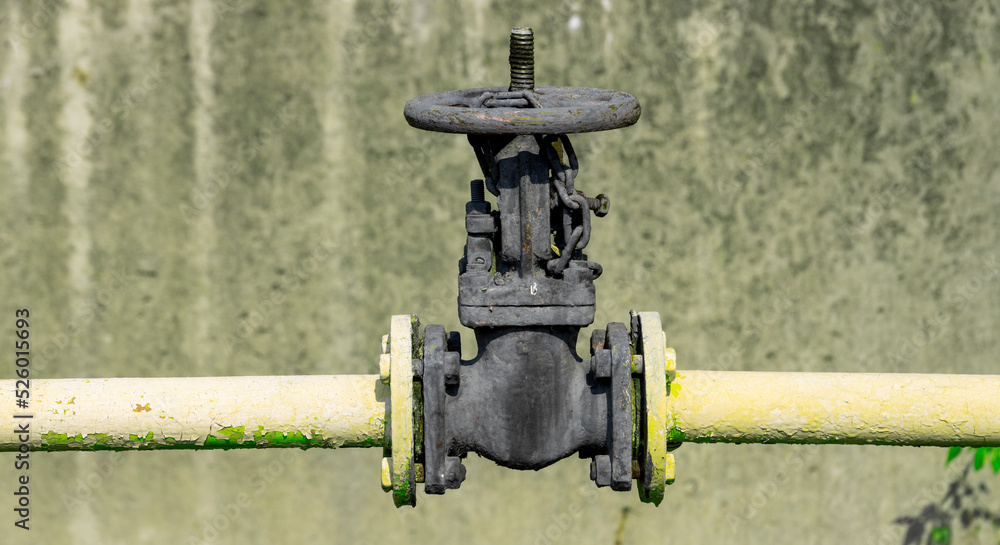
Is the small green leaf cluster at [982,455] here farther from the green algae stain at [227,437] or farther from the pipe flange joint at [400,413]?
the green algae stain at [227,437]

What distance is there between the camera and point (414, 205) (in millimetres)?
3998

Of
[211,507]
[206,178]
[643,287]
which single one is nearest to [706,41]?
[643,287]

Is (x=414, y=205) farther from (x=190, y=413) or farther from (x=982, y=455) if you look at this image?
(x=982, y=455)

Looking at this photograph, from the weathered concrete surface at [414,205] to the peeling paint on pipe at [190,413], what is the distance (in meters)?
2.25

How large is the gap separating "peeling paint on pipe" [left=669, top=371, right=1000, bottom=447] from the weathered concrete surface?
2.28 m

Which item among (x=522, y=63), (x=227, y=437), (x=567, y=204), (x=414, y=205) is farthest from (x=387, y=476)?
(x=414, y=205)

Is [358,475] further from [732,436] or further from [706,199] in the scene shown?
[732,436]

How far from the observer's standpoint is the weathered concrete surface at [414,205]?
383 cm

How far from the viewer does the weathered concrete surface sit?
151 inches

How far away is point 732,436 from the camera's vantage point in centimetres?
185

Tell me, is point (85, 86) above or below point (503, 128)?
above

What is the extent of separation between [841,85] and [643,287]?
126 cm

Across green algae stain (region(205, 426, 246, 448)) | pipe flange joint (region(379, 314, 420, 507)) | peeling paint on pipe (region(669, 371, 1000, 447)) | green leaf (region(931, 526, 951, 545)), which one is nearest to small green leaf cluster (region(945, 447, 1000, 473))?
green leaf (region(931, 526, 951, 545))

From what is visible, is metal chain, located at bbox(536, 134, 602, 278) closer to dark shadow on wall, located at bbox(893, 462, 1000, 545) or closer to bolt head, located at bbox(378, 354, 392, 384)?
bolt head, located at bbox(378, 354, 392, 384)
